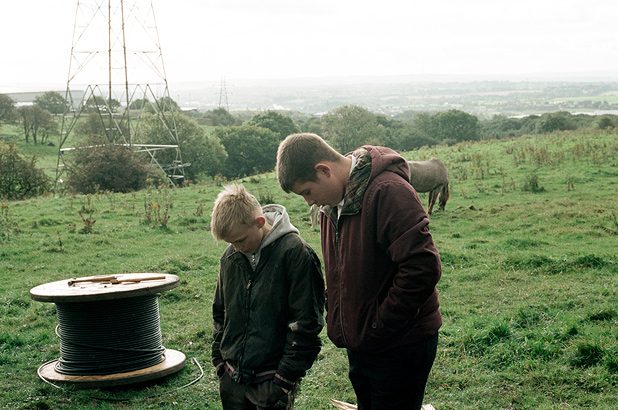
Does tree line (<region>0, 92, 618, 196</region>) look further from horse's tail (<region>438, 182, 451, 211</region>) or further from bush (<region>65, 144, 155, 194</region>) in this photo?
horse's tail (<region>438, 182, 451, 211</region>)

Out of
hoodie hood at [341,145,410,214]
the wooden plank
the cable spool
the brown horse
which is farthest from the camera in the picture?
the brown horse

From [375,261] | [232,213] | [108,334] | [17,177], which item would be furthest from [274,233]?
Answer: [17,177]

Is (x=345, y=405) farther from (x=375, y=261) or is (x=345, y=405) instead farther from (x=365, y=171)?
(x=365, y=171)

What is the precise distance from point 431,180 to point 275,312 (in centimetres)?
1174

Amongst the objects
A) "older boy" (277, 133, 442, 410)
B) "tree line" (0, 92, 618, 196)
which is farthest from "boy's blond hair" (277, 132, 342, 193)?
"tree line" (0, 92, 618, 196)

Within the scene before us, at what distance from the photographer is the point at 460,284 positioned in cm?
867

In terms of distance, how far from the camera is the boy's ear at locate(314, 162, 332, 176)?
2918mm

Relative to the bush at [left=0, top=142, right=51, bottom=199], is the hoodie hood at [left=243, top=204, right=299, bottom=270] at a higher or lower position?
higher

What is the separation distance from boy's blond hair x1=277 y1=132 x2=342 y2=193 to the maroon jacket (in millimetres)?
210

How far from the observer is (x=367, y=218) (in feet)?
9.25

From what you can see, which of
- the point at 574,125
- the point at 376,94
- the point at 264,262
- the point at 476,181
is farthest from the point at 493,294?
the point at 376,94

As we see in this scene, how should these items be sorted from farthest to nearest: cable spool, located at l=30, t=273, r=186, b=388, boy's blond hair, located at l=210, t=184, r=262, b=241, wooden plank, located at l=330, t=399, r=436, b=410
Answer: cable spool, located at l=30, t=273, r=186, b=388 → wooden plank, located at l=330, t=399, r=436, b=410 → boy's blond hair, located at l=210, t=184, r=262, b=241

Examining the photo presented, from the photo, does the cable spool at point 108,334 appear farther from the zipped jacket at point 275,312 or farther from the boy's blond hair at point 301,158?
the boy's blond hair at point 301,158

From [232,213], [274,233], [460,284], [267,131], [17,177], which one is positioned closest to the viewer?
[232,213]
